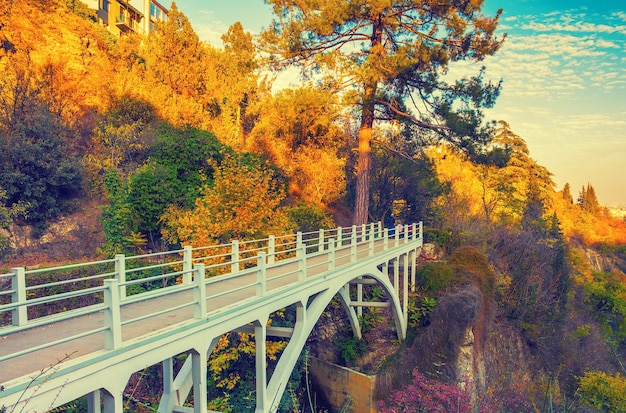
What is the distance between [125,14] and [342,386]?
116 feet

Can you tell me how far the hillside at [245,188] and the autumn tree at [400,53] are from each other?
108 cm

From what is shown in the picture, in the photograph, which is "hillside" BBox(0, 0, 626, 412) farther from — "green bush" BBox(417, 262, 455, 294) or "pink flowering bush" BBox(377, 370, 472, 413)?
"pink flowering bush" BBox(377, 370, 472, 413)

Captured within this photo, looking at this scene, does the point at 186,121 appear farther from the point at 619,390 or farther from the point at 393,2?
the point at 619,390

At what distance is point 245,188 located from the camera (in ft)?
42.9

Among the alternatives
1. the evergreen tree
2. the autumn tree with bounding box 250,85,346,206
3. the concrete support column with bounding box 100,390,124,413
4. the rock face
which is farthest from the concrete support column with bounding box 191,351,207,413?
the evergreen tree

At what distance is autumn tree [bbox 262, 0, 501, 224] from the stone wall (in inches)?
399

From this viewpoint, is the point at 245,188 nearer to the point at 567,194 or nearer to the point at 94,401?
the point at 94,401

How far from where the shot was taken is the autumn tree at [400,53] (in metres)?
16.8

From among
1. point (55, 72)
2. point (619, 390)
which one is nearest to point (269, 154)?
point (55, 72)

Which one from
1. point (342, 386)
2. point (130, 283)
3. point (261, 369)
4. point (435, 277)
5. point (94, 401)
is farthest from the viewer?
point (435, 277)

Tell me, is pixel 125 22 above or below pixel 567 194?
above

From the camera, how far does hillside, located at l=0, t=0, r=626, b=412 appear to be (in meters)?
14.5

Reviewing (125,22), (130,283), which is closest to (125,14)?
(125,22)

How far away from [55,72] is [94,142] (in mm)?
4503
